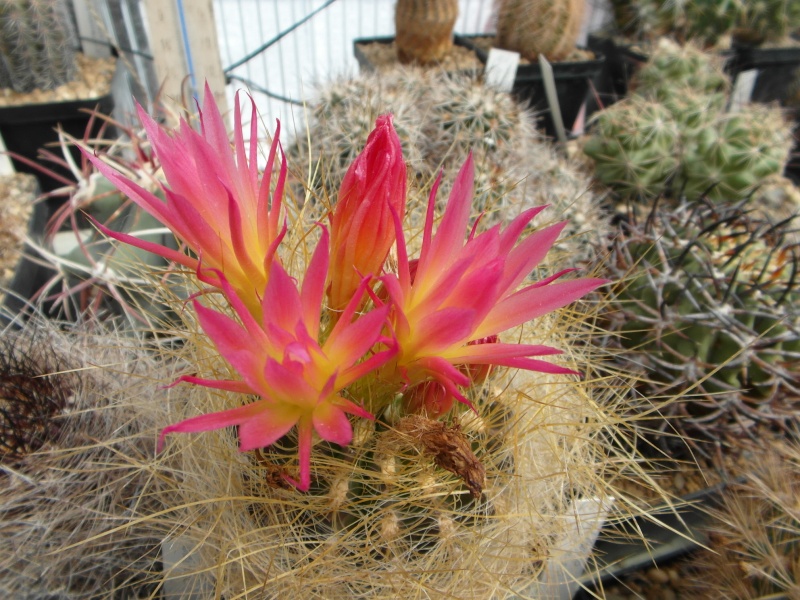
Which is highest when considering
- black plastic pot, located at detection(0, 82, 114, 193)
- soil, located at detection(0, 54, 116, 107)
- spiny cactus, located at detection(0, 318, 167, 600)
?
spiny cactus, located at detection(0, 318, 167, 600)

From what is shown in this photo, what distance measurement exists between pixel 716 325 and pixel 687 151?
2.23 ft

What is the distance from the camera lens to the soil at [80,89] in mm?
1575

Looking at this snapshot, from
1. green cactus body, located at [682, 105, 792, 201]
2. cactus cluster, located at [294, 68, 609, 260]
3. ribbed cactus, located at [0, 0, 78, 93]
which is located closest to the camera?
cactus cluster, located at [294, 68, 609, 260]

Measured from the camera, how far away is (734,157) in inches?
48.8

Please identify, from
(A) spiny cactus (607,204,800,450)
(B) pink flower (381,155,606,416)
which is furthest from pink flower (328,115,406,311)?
(A) spiny cactus (607,204,800,450)

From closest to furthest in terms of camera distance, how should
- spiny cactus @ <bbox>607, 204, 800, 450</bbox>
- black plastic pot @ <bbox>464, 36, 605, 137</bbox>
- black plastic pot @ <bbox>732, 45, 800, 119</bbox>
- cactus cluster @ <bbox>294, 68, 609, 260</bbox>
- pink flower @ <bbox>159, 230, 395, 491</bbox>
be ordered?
pink flower @ <bbox>159, 230, 395, 491</bbox> → spiny cactus @ <bbox>607, 204, 800, 450</bbox> → cactus cluster @ <bbox>294, 68, 609, 260</bbox> → black plastic pot @ <bbox>464, 36, 605, 137</bbox> → black plastic pot @ <bbox>732, 45, 800, 119</bbox>

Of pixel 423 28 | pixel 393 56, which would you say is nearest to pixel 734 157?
pixel 423 28

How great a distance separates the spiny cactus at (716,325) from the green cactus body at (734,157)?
0.48m

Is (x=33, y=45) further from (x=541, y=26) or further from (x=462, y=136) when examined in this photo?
(x=541, y=26)

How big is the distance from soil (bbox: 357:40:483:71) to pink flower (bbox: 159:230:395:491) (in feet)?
4.95

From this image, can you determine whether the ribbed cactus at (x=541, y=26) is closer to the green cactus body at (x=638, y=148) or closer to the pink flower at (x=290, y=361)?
the green cactus body at (x=638, y=148)

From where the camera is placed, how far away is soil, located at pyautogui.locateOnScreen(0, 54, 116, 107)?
1.58 m

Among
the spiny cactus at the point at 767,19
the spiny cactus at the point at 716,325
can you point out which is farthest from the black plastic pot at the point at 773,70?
the spiny cactus at the point at 716,325

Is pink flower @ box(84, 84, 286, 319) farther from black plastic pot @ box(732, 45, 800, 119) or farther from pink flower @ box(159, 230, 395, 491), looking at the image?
black plastic pot @ box(732, 45, 800, 119)
